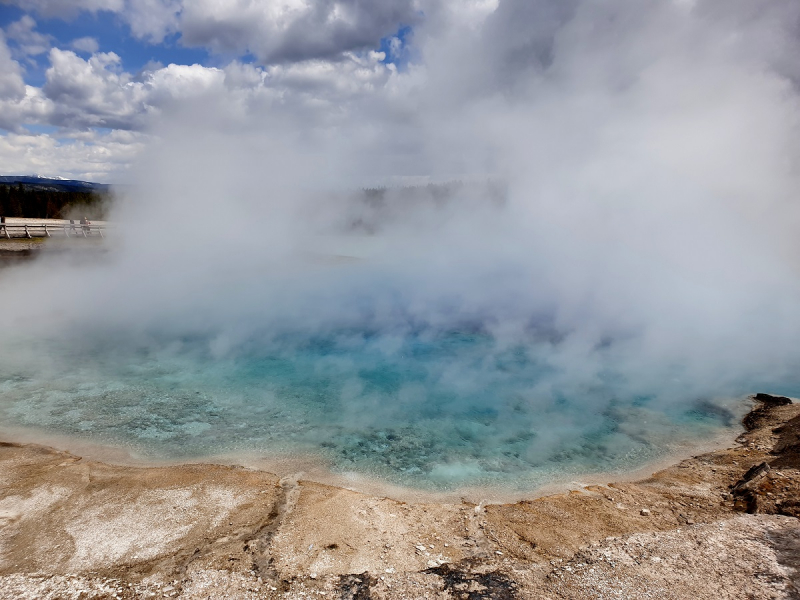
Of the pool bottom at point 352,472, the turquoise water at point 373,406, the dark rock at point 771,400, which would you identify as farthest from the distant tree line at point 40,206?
the dark rock at point 771,400

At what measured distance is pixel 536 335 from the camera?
9.86m

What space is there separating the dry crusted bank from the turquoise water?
0.70m

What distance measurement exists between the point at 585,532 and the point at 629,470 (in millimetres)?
1652

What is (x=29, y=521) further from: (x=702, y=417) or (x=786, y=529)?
(x=702, y=417)

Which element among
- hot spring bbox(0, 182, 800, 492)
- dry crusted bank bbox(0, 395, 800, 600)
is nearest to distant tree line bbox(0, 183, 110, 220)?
hot spring bbox(0, 182, 800, 492)

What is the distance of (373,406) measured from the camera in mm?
6480

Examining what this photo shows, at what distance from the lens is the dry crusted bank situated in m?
2.98

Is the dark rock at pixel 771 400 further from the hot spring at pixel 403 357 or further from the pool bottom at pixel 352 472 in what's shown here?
the pool bottom at pixel 352 472

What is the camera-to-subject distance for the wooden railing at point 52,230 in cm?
1614

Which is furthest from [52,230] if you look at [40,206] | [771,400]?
[40,206]

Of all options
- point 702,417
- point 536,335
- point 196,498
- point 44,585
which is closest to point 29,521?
point 44,585

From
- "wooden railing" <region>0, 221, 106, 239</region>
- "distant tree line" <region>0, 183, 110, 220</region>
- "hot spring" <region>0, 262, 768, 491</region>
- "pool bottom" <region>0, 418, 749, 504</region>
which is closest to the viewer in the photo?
"pool bottom" <region>0, 418, 749, 504</region>

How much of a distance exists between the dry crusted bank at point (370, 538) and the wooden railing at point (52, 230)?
50.2ft

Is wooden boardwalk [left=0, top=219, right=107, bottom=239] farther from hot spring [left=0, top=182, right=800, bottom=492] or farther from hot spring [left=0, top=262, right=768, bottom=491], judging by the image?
hot spring [left=0, top=262, right=768, bottom=491]
